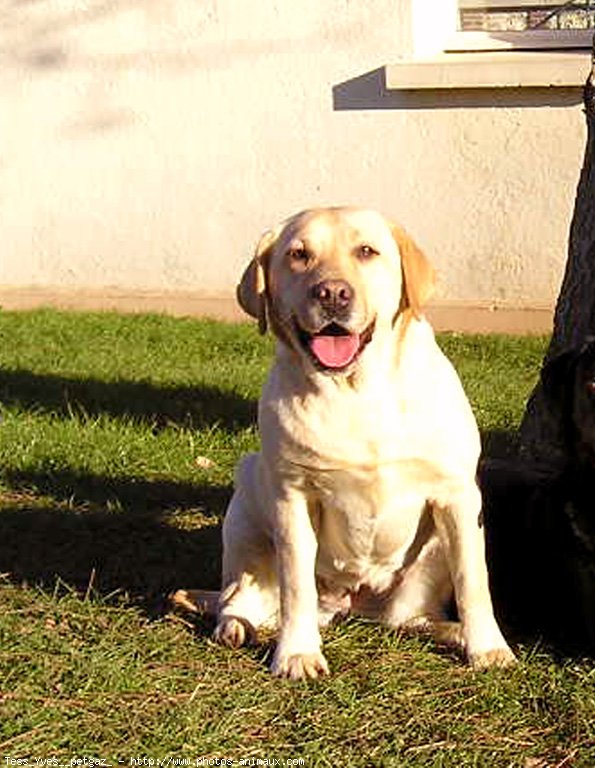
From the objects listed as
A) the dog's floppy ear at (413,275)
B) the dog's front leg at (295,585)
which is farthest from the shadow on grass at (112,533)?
the dog's floppy ear at (413,275)

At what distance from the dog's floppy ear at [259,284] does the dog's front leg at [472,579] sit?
27.6 inches

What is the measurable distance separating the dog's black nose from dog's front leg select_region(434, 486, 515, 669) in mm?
642

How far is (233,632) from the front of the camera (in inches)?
165

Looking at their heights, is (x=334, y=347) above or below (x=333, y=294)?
below

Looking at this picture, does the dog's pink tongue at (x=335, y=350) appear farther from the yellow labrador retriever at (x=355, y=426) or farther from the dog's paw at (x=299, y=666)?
the dog's paw at (x=299, y=666)

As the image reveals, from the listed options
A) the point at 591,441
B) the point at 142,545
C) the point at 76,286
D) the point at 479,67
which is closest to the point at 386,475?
the point at 591,441

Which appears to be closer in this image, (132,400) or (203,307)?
(132,400)

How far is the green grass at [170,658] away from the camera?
3.60 metres

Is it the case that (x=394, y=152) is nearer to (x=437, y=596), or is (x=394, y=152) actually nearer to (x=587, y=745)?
(x=437, y=596)

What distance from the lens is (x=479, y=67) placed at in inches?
361

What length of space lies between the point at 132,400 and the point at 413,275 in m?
3.74

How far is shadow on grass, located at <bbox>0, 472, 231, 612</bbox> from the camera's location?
4.86 meters

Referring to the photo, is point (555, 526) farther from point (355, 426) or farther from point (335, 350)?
point (335, 350)

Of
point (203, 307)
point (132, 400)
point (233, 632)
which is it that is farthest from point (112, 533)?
point (203, 307)
